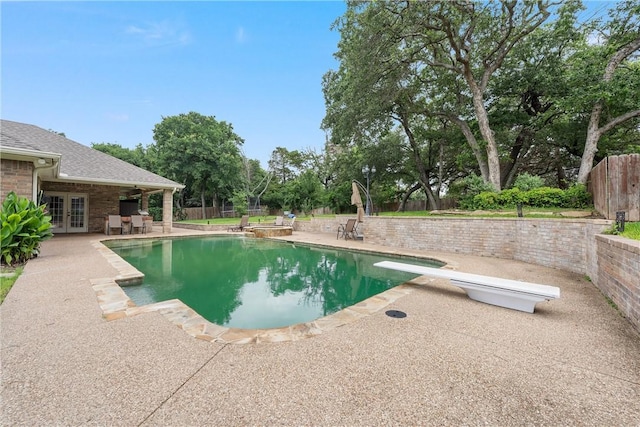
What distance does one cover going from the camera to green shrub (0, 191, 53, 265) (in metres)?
5.31

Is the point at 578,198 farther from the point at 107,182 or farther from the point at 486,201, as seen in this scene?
the point at 107,182

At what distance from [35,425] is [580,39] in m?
18.7

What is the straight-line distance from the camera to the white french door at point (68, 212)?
12016 mm

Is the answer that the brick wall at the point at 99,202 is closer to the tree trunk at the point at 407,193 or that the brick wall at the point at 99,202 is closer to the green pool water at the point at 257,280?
the green pool water at the point at 257,280

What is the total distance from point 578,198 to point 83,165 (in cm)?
1854

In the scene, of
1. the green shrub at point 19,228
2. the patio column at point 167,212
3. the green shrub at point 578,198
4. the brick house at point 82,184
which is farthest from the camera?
the patio column at point 167,212

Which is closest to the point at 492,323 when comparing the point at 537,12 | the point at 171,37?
the point at 537,12

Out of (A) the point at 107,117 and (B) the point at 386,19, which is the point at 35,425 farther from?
(A) the point at 107,117

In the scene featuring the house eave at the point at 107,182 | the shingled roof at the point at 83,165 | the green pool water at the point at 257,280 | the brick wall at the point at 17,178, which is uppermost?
the shingled roof at the point at 83,165

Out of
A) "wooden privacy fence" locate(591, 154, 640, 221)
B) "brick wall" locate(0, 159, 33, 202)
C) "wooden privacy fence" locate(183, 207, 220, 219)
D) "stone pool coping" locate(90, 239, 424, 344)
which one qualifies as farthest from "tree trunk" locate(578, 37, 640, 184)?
"wooden privacy fence" locate(183, 207, 220, 219)

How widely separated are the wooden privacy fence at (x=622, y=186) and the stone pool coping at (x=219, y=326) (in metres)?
5.14

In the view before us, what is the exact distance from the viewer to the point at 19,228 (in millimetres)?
5473

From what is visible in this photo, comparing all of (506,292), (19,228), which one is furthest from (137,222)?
(506,292)

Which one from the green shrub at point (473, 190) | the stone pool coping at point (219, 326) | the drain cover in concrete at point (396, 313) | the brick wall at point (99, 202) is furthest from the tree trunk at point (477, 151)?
the brick wall at point (99, 202)
